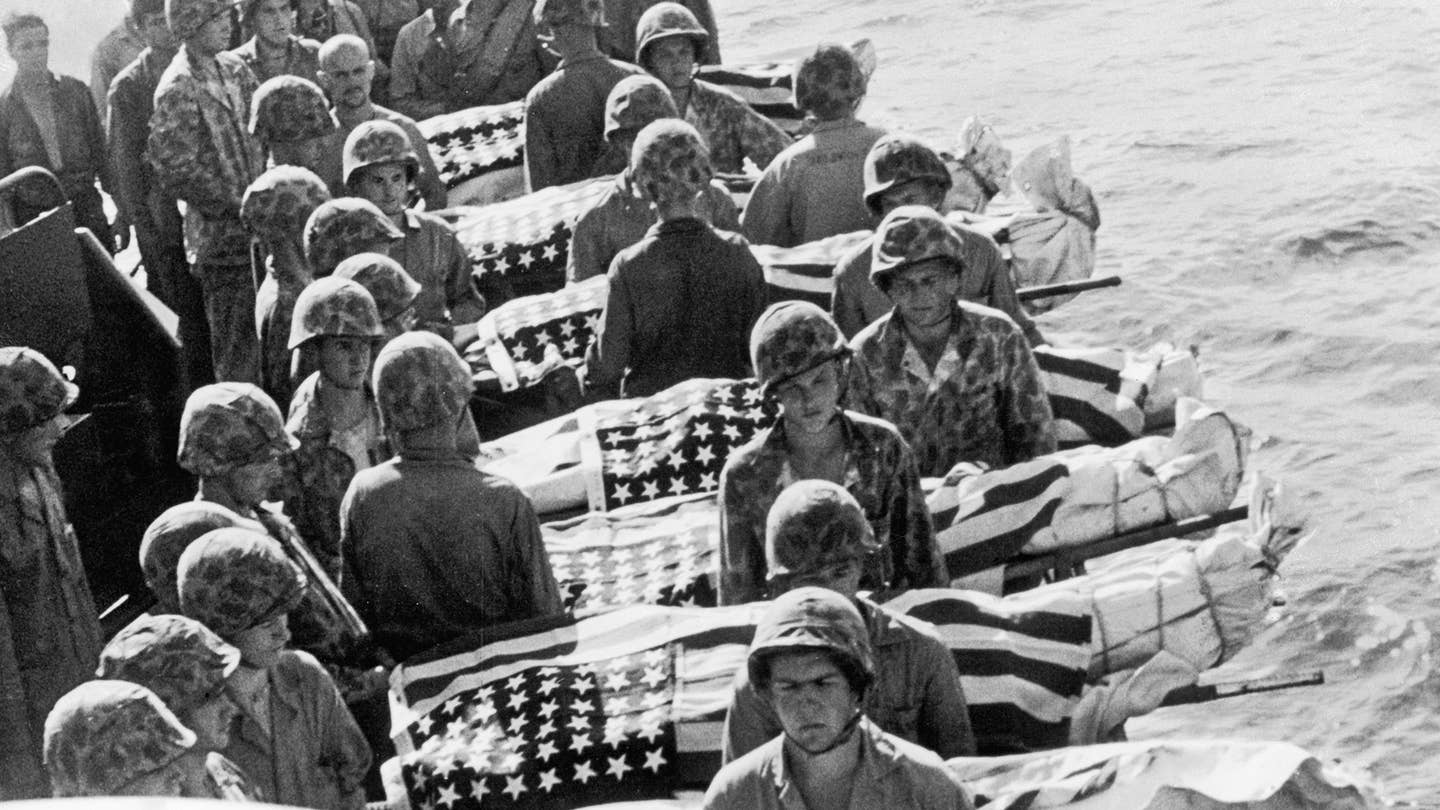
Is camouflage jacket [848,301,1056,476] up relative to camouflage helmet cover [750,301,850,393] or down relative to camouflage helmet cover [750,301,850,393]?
down

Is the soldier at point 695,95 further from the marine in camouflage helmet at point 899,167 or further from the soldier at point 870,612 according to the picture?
the soldier at point 870,612

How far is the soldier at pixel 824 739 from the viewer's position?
5.67 meters

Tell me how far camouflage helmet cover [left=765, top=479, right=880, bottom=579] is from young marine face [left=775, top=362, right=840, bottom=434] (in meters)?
0.94

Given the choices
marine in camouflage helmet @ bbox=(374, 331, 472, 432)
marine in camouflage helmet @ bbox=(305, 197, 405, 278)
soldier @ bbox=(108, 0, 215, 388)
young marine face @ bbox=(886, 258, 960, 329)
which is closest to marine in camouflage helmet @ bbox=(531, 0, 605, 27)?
soldier @ bbox=(108, 0, 215, 388)

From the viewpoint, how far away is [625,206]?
10.5 m

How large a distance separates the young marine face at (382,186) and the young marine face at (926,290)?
2772 mm

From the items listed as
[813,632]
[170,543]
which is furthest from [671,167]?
[813,632]

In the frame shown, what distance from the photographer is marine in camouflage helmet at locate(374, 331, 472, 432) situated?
7.72 m

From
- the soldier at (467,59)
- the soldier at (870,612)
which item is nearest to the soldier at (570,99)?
the soldier at (467,59)

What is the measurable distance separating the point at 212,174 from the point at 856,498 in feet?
15.6

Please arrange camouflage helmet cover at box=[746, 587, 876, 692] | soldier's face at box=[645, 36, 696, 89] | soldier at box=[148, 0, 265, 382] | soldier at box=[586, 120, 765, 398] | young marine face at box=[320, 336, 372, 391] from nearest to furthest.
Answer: camouflage helmet cover at box=[746, 587, 876, 692]
young marine face at box=[320, 336, 372, 391]
soldier at box=[586, 120, 765, 398]
soldier at box=[148, 0, 265, 382]
soldier's face at box=[645, 36, 696, 89]

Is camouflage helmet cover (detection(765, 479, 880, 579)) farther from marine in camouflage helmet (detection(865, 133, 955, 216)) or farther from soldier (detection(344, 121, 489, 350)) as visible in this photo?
soldier (detection(344, 121, 489, 350))

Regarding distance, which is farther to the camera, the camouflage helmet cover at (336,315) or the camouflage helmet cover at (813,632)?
the camouflage helmet cover at (336,315)

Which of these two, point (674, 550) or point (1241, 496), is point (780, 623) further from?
point (1241, 496)
